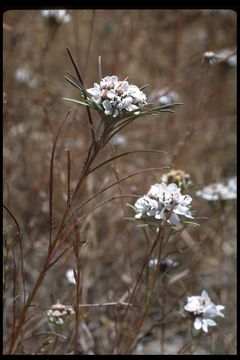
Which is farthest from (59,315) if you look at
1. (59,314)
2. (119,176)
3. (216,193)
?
(119,176)

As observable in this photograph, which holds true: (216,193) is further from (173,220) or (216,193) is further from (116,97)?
(116,97)

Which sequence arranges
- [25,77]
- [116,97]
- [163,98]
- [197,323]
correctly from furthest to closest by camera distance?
1. [25,77]
2. [163,98]
3. [197,323]
4. [116,97]

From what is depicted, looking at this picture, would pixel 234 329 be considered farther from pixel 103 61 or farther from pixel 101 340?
pixel 103 61

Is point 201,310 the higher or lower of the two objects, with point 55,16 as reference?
lower

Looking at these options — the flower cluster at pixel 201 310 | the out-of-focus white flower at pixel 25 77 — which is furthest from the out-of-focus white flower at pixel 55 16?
the flower cluster at pixel 201 310

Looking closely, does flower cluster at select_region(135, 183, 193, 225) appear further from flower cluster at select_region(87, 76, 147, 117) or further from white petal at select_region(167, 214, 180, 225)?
flower cluster at select_region(87, 76, 147, 117)

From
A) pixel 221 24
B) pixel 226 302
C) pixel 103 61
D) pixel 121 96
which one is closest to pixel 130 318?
pixel 226 302
